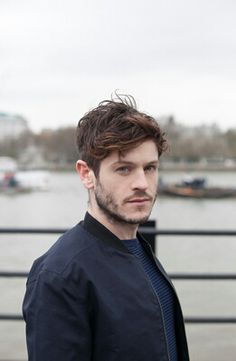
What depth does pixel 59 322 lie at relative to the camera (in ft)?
4.10

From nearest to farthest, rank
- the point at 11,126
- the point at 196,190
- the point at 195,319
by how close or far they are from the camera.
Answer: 1. the point at 195,319
2. the point at 196,190
3. the point at 11,126

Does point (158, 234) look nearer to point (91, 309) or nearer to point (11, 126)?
point (91, 309)

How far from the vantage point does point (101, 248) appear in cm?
132

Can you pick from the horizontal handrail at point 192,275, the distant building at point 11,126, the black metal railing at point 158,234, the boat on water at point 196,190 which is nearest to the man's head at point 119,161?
the black metal railing at point 158,234

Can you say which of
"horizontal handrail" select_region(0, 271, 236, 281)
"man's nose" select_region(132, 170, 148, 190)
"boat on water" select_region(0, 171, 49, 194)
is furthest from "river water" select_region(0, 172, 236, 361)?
"boat on water" select_region(0, 171, 49, 194)

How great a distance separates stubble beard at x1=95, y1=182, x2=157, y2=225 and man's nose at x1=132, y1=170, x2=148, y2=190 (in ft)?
0.21

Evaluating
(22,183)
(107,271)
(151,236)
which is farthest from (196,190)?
(107,271)

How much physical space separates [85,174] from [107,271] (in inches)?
9.7

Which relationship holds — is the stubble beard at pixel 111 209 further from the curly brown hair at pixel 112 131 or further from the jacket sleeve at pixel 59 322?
the jacket sleeve at pixel 59 322

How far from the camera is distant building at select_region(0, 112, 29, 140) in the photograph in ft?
299

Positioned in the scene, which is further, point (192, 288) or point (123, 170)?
point (192, 288)

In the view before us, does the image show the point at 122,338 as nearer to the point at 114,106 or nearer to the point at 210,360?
the point at 114,106

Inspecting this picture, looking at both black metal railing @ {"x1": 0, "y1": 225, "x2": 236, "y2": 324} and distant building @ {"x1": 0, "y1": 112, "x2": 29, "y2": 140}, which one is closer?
black metal railing @ {"x1": 0, "y1": 225, "x2": 236, "y2": 324}

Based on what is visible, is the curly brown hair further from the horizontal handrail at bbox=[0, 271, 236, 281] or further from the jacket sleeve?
the horizontal handrail at bbox=[0, 271, 236, 281]
